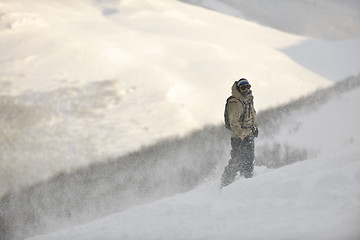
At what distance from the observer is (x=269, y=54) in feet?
30.7

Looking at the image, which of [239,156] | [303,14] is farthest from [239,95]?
[303,14]

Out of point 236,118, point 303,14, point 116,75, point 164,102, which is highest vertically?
point 303,14

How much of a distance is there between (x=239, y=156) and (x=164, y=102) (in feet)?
8.03

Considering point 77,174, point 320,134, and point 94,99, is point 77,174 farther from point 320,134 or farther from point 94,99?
point 320,134

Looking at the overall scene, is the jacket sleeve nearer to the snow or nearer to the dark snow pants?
the dark snow pants

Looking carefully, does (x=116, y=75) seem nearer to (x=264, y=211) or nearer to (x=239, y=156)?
(x=239, y=156)

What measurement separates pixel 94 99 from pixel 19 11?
371 cm

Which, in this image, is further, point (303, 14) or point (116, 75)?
point (303, 14)

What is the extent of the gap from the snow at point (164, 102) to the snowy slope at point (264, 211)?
0.01m

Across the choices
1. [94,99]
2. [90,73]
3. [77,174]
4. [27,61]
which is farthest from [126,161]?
[27,61]

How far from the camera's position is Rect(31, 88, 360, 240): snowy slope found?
269 centimetres

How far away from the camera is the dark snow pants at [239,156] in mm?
4648

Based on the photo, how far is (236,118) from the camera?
14.7 feet

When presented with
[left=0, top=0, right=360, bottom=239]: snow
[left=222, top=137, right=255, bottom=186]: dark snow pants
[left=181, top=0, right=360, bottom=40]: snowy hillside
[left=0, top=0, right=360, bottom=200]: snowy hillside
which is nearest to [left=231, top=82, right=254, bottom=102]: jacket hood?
[left=222, top=137, right=255, bottom=186]: dark snow pants
